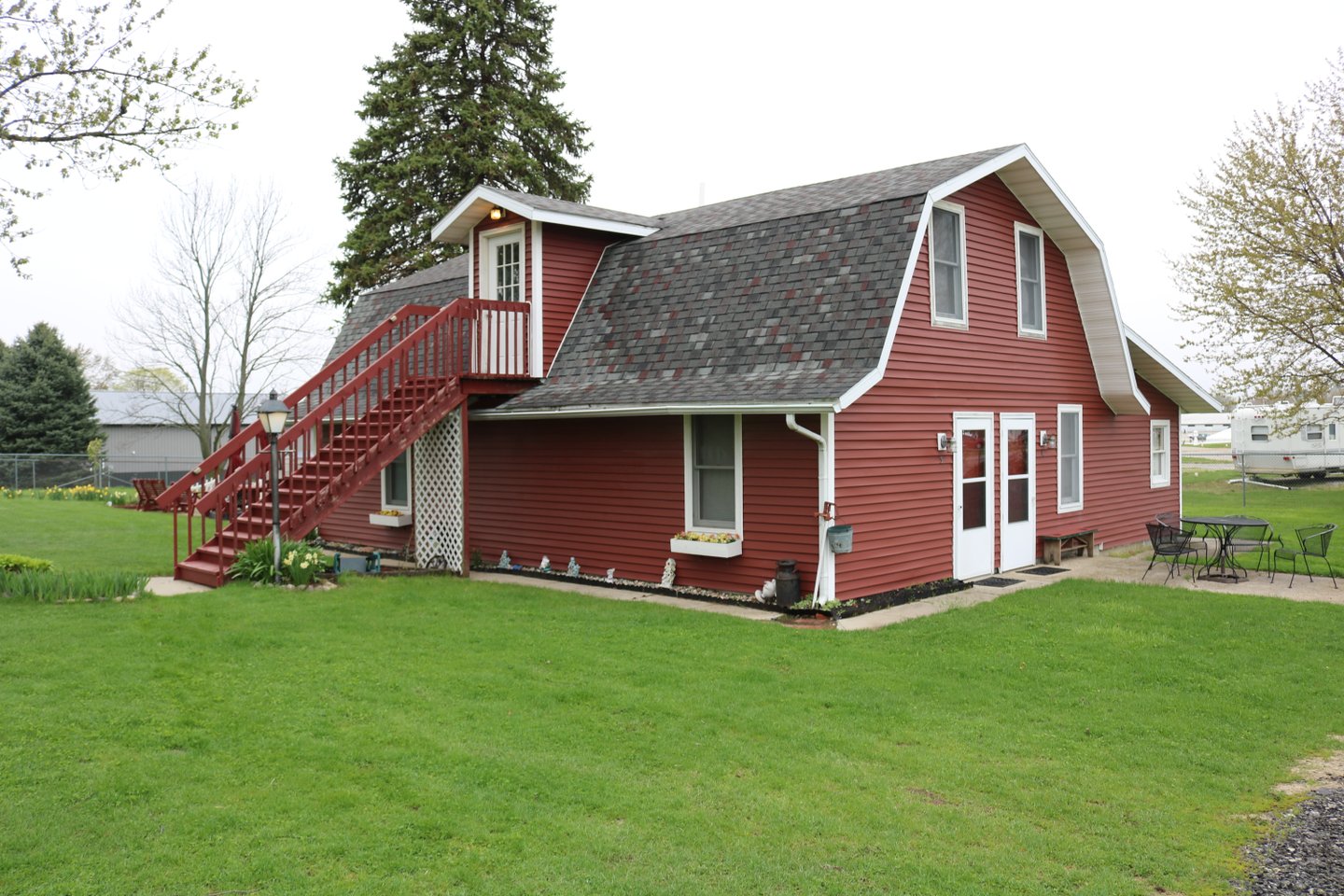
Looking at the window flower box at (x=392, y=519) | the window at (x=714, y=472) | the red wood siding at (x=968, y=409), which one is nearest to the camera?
the red wood siding at (x=968, y=409)

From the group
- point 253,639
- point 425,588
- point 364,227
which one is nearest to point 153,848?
point 253,639

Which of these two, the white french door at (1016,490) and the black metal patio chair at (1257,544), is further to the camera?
the white french door at (1016,490)

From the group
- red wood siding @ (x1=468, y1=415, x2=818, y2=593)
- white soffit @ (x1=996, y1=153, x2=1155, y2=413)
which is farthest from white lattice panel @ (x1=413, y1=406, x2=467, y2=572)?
white soffit @ (x1=996, y1=153, x2=1155, y2=413)

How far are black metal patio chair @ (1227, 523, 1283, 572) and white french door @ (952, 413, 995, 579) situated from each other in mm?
3025

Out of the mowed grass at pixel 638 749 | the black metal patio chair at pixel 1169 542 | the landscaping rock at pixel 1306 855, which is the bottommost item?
the landscaping rock at pixel 1306 855

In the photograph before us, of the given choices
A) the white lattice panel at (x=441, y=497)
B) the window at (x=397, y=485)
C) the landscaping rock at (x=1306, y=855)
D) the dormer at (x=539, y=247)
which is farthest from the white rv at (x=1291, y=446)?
the landscaping rock at (x=1306, y=855)

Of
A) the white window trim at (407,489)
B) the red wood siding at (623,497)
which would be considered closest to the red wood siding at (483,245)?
the red wood siding at (623,497)

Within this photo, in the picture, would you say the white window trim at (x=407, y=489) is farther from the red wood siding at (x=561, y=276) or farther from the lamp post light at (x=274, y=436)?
the lamp post light at (x=274, y=436)

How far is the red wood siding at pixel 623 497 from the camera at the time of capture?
10586 millimetres

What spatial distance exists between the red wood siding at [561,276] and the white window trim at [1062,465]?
23.8 ft

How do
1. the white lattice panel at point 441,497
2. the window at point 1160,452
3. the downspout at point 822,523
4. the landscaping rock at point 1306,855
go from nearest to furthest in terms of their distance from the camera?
the landscaping rock at point 1306,855
the downspout at point 822,523
the white lattice panel at point 441,497
the window at point 1160,452

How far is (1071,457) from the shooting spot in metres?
14.6

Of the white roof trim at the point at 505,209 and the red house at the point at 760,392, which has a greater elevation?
the white roof trim at the point at 505,209

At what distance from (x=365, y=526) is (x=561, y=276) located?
19.7ft
